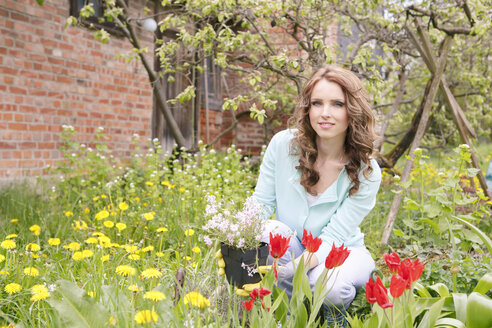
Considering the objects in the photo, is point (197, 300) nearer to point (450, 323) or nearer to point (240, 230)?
point (240, 230)

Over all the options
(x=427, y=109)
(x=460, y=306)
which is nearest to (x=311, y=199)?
(x=460, y=306)

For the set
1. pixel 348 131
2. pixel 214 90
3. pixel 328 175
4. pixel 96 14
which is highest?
pixel 96 14

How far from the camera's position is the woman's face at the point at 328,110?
240 cm

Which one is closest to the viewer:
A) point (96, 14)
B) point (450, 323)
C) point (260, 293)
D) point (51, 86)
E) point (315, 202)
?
point (260, 293)

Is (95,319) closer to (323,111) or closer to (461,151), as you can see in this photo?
(323,111)

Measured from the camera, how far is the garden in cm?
153

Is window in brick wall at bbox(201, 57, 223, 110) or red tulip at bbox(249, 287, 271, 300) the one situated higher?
window in brick wall at bbox(201, 57, 223, 110)

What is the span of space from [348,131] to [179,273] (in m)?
1.33

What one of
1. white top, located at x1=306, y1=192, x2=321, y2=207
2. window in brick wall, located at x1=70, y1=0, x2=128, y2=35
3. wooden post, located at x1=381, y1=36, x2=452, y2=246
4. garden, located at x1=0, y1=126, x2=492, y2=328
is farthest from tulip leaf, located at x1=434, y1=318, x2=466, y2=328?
window in brick wall, located at x1=70, y1=0, x2=128, y2=35

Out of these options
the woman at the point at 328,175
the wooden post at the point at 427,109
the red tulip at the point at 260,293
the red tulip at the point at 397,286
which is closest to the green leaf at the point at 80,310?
the red tulip at the point at 260,293

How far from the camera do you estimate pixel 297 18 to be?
169 inches

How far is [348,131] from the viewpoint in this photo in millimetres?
2576

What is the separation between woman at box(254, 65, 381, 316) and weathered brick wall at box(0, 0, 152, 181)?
320cm

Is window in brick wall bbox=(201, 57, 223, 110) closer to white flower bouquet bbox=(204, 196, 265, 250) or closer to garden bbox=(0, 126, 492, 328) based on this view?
garden bbox=(0, 126, 492, 328)
